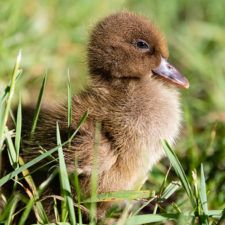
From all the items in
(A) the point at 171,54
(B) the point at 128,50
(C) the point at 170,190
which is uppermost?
(B) the point at 128,50

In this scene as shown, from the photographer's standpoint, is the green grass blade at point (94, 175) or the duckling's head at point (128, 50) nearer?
the green grass blade at point (94, 175)

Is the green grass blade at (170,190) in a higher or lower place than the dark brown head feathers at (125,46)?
lower

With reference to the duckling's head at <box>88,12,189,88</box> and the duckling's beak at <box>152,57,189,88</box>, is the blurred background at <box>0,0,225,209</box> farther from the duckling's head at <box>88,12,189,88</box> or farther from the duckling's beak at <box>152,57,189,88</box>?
the duckling's beak at <box>152,57,189,88</box>

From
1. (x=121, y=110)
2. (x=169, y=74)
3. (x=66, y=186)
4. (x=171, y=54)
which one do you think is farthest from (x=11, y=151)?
(x=171, y=54)

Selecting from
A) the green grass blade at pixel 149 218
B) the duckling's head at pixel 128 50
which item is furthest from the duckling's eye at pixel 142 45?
the green grass blade at pixel 149 218

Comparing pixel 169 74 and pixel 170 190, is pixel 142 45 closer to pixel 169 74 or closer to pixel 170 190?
pixel 169 74

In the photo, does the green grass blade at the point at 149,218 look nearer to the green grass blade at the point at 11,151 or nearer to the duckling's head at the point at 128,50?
the green grass blade at the point at 11,151

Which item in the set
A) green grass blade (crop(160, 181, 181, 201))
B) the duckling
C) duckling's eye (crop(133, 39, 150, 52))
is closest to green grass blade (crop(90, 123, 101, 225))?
the duckling
